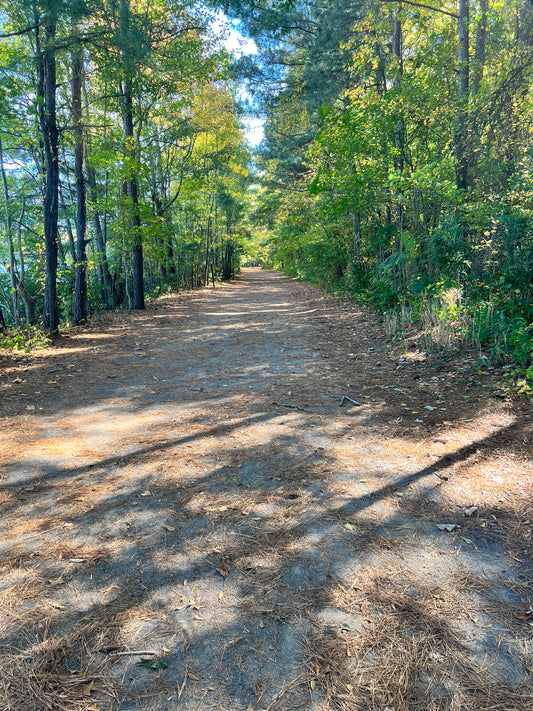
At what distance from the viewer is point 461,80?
24.5 feet

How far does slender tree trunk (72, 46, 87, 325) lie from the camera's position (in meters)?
8.73

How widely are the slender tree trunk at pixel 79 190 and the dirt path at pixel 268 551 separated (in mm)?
5589

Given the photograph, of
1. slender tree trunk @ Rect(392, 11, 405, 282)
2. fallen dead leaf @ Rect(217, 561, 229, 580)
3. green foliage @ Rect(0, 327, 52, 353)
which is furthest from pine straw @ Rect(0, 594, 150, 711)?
slender tree trunk @ Rect(392, 11, 405, 282)

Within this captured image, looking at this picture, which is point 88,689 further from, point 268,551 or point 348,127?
point 348,127

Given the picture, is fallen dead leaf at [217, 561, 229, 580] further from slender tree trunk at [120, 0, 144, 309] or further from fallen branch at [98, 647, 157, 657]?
slender tree trunk at [120, 0, 144, 309]

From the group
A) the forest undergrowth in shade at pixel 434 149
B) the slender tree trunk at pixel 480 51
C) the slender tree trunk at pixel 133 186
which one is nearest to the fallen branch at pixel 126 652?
the forest undergrowth in shade at pixel 434 149

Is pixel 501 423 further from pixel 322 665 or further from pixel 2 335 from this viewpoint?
pixel 2 335

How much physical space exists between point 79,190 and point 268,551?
9531 mm

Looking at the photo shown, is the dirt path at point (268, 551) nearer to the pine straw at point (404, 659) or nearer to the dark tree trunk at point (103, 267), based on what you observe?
the pine straw at point (404, 659)

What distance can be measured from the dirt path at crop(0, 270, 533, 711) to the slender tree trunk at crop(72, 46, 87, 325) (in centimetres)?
559

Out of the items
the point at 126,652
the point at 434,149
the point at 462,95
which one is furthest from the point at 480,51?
the point at 126,652

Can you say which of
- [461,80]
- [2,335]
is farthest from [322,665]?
[461,80]

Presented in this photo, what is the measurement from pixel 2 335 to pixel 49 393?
3.17 meters

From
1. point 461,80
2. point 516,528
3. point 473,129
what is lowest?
Answer: point 516,528
